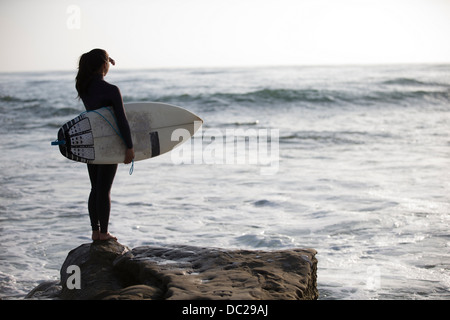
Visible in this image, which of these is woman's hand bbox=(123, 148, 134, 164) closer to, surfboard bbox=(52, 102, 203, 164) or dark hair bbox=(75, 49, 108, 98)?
surfboard bbox=(52, 102, 203, 164)

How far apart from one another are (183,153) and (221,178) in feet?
7.95

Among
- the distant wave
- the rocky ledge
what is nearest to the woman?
the rocky ledge

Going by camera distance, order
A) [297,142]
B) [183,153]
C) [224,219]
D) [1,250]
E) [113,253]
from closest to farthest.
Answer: [113,253] → [1,250] → [224,219] → [183,153] → [297,142]

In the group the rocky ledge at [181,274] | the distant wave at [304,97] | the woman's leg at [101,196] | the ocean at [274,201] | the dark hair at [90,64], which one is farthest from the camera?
the distant wave at [304,97]

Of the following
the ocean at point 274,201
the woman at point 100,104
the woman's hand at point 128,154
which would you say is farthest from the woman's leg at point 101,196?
the ocean at point 274,201

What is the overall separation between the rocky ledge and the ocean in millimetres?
618

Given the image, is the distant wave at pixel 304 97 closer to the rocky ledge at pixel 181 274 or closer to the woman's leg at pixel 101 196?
the woman's leg at pixel 101 196

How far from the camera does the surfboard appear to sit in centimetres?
420

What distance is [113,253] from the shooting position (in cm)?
420

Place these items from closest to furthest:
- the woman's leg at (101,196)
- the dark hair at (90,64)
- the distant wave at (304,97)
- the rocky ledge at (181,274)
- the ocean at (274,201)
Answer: the rocky ledge at (181,274) < the dark hair at (90,64) < the woman's leg at (101,196) < the ocean at (274,201) < the distant wave at (304,97)

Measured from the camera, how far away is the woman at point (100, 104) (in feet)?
13.1

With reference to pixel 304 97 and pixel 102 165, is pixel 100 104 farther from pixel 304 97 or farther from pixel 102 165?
pixel 304 97
